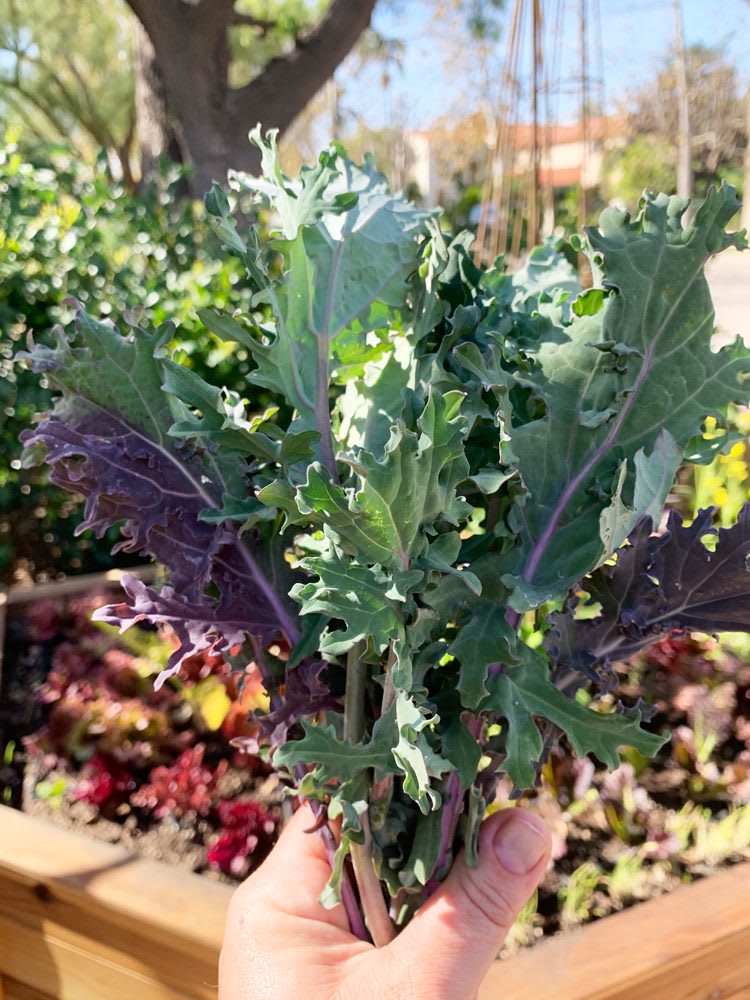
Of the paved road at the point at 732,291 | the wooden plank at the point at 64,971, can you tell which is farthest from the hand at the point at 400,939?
the paved road at the point at 732,291

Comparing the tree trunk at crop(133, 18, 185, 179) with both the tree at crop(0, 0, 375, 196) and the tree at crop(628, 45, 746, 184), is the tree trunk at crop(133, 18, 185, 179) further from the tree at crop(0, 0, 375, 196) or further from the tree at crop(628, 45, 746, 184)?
the tree at crop(628, 45, 746, 184)

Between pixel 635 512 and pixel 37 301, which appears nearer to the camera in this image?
pixel 635 512

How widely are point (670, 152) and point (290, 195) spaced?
59.1 ft

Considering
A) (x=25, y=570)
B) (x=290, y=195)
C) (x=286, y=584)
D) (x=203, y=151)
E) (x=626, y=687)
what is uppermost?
(x=203, y=151)

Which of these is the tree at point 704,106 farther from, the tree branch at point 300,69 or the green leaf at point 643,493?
the green leaf at point 643,493

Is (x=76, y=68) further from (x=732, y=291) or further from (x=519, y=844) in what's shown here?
(x=519, y=844)

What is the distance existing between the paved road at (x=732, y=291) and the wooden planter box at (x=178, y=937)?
24.9 ft

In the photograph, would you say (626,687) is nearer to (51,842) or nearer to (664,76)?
(51,842)

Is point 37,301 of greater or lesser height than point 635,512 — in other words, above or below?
above

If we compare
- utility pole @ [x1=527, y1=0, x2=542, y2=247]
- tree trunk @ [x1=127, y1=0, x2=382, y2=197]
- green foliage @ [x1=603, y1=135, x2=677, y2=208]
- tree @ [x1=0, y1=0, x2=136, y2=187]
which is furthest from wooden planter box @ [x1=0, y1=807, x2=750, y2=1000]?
green foliage @ [x1=603, y1=135, x2=677, y2=208]

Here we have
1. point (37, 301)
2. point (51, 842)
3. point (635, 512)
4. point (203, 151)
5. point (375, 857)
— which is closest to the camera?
point (635, 512)

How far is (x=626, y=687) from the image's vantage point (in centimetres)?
212

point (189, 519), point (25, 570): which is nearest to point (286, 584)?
point (189, 519)

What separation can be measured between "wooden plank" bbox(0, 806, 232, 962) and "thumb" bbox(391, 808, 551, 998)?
1.44 ft
